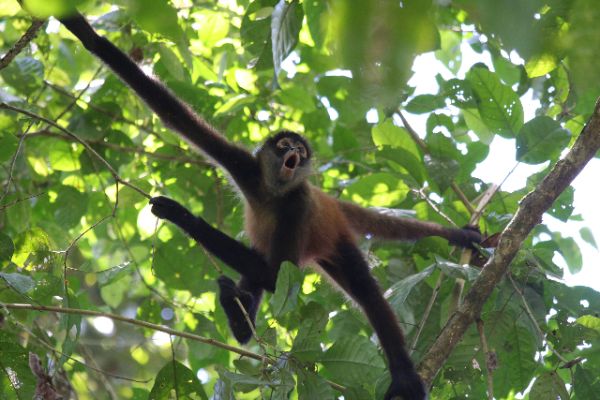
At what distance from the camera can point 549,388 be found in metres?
3.29

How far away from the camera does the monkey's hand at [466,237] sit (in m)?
4.44

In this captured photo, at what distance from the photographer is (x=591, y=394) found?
3316 mm

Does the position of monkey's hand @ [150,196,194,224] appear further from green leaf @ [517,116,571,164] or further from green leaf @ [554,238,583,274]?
green leaf @ [554,238,583,274]

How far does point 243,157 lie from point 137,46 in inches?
46.3

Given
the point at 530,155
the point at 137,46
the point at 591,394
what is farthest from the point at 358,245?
the point at 137,46

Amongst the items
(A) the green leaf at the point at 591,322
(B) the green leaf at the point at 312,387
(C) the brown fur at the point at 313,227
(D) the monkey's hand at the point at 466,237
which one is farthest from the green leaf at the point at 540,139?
(B) the green leaf at the point at 312,387

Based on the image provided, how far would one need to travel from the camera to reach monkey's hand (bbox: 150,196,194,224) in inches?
161

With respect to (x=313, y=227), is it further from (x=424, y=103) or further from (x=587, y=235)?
(x=587, y=235)

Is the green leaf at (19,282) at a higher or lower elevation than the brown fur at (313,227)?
lower

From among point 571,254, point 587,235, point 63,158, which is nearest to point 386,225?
point 571,254

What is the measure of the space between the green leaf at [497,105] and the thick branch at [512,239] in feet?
3.38

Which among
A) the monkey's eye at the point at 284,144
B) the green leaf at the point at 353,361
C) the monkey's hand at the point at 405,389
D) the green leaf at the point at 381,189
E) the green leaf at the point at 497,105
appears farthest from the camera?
the monkey's eye at the point at 284,144

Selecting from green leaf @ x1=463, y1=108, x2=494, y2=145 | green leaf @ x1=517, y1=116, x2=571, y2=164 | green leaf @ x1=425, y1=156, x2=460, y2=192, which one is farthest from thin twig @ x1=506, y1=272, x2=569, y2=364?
green leaf @ x1=463, y1=108, x2=494, y2=145

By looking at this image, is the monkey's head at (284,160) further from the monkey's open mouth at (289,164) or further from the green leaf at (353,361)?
the green leaf at (353,361)
